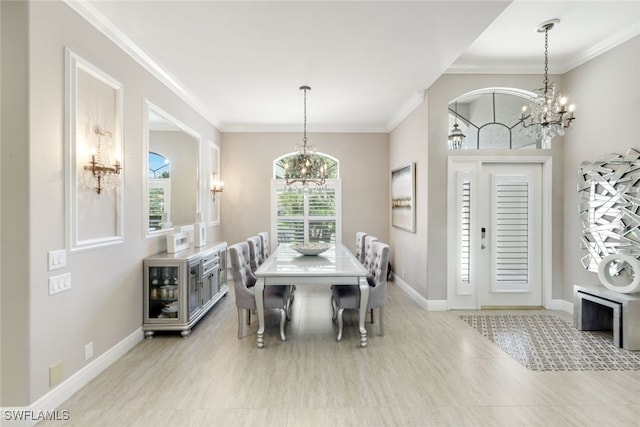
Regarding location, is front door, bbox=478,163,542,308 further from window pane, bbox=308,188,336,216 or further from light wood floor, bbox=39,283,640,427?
window pane, bbox=308,188,336,216

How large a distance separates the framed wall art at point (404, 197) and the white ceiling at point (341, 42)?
1.12 m

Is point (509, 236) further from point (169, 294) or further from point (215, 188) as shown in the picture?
point (215, 188)

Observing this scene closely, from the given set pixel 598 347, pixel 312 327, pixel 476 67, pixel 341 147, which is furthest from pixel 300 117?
pixel 598 347

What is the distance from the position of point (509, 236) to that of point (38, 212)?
5.03 m

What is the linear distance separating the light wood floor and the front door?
1.31 metres

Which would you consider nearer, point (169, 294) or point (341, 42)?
point (341, 42)

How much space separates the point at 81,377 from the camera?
2.56 meters

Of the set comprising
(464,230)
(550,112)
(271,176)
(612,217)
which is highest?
(550,112)

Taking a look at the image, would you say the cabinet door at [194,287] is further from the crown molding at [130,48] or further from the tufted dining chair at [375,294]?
the crown molding at [130,48]

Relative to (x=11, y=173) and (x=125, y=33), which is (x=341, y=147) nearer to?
(x=125, y=33)

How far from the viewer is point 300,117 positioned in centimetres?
590

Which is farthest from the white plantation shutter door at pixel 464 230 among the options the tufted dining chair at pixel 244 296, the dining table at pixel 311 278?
the tufted dining chair at pixel 244 296

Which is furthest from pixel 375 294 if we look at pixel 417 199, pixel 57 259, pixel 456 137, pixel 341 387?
pixel 57 259

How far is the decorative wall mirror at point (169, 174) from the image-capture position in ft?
12.1
